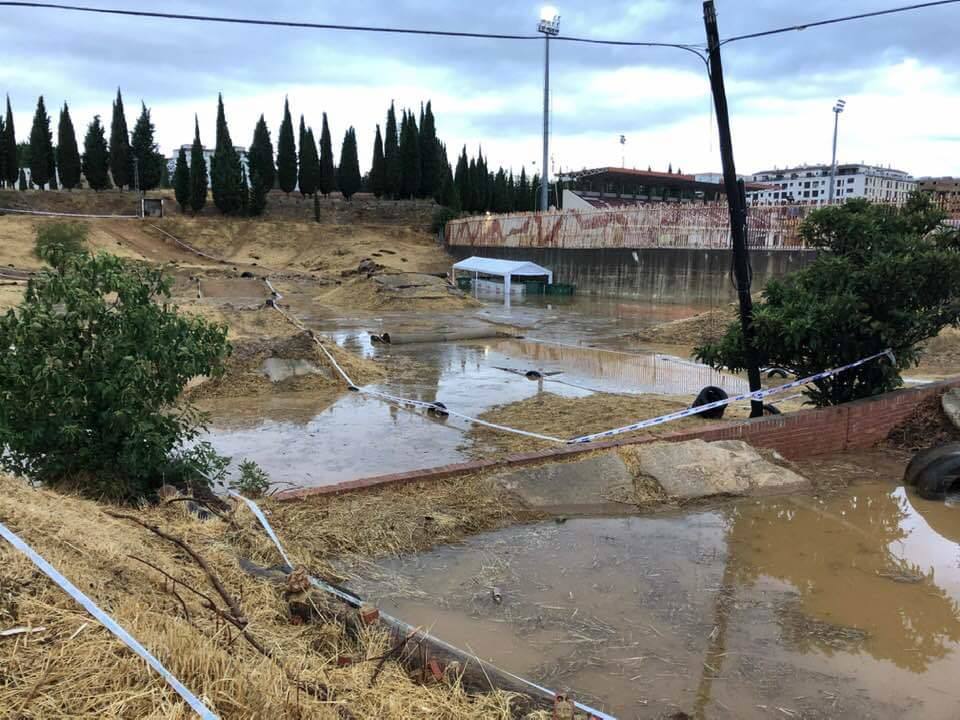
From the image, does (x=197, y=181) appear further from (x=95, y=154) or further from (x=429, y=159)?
(x=429, y=159)

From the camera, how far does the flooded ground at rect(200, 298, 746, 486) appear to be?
8438mm

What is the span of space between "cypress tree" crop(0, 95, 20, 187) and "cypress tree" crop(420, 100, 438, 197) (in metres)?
35.1

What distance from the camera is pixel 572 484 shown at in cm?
655

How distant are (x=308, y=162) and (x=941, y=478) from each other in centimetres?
6605

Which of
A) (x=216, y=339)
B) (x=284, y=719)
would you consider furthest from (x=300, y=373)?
(x=284, y=719)

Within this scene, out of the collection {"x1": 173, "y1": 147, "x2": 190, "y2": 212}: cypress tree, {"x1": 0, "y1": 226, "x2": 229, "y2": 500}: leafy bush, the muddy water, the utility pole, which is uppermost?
{"x1": 173, "y1": 147, "x2": 190, "y2": 212}: cypress tree

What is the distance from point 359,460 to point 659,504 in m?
3.46

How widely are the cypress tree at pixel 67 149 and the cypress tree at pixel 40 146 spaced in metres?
0.88

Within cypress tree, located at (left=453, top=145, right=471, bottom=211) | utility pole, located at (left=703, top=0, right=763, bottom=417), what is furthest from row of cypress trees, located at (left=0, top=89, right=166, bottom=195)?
utility pole, located at (left=703, top=0, right=763, bottom=417)

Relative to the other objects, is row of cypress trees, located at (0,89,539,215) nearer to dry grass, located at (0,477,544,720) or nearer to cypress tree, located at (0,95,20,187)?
cypress tree, located at (0,95,20,187)

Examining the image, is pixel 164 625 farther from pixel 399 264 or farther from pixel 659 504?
pixel 399 264

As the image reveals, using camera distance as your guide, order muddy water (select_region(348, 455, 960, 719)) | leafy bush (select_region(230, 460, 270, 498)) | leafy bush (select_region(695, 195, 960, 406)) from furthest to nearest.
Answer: leafy bush (select_region(695, 195, 960, 406))
leafy bush (select_region(230, 460, 270, 498))
muddy water (select_region(348, 455, 960, 719))

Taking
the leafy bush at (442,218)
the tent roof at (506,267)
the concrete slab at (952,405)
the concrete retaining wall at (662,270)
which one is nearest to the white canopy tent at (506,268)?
the tent roof at (506,267)

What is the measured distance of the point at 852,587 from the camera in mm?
5055
